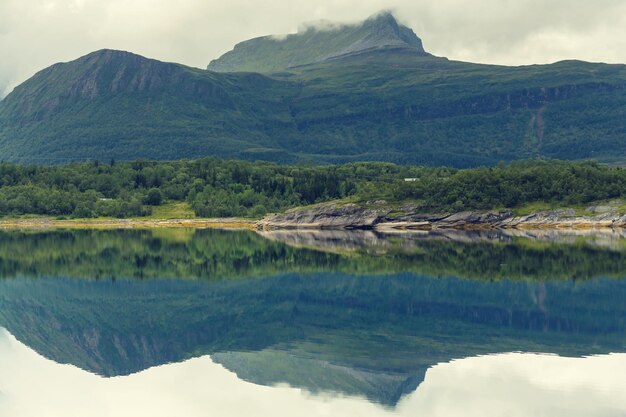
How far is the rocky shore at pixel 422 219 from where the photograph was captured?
155 meters

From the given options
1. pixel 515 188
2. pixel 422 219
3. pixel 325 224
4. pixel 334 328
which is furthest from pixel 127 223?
pixel 334 328

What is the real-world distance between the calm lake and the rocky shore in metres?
44.9

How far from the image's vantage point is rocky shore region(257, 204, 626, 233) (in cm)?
15525

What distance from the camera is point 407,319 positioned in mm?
59250

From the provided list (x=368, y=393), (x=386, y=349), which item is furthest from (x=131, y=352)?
(x=368, y=393)

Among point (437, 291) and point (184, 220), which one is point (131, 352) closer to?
point (437, 291)

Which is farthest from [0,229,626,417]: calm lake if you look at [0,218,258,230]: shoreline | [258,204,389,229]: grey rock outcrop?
[0,218,258,230]: shoreline

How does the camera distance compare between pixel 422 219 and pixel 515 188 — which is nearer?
pixel 515 188

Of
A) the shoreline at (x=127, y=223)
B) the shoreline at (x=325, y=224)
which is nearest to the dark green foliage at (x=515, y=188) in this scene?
the shoreline at (x=325, y=224)

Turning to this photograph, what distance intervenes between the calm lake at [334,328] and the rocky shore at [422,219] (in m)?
44.9

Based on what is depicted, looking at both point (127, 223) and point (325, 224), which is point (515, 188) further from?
point (127, 223)

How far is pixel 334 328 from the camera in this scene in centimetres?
5625

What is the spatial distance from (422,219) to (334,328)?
112m

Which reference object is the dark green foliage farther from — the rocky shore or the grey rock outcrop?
the grey rock outcrop
